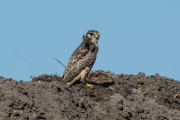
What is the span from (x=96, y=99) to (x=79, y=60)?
1.75 metres

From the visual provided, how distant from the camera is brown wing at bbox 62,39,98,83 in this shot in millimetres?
11102

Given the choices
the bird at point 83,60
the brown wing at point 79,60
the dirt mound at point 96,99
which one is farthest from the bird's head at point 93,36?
the dirt mound at point 96,99

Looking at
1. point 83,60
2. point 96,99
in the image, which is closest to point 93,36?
point 83,60

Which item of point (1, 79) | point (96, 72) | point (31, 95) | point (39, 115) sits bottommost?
point (39, 115)

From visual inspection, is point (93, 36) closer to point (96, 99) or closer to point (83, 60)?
point (83, 60)

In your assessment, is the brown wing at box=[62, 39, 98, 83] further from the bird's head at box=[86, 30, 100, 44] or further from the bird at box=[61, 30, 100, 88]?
the bird's head at box=[86, 30, 100, 44]

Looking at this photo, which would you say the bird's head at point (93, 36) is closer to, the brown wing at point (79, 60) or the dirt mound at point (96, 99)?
the brown wing at point (79, 60)

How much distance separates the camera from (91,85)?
1145 cm

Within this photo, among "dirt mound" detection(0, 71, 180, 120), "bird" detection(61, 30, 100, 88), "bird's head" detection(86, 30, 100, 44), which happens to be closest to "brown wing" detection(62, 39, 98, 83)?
"bird" detection(61, 30, 100, 88)

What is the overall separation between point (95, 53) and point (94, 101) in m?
2.12

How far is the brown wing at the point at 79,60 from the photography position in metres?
11.1

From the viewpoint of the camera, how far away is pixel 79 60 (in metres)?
11.4

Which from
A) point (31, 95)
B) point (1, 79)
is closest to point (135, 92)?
point (31, 95)

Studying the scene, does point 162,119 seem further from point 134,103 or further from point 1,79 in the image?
point 1,79
